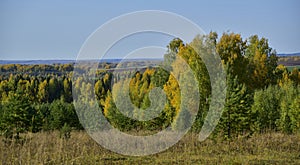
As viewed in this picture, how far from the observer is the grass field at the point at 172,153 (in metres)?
8.29

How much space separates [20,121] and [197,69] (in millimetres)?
7396

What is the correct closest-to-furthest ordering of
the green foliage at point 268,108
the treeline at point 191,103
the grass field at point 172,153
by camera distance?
the grass field at point 172,153, the treeline at point 191,103, the green foliage at point 268,108

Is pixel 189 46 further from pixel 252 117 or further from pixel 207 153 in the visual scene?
pixel 207 153

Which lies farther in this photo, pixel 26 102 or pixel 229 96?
pixel 26 102

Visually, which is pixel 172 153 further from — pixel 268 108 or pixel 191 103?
pixel 268 108

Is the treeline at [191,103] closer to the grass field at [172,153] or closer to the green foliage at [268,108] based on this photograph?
the green foliage at [268,108]

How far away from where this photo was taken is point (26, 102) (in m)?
15.0

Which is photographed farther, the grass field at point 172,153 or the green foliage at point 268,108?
the green foliage at point 268,108

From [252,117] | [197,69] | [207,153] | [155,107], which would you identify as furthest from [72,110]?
[207,153]

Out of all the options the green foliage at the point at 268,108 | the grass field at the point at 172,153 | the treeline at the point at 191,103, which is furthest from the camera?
the green foliage at the point at 268,108

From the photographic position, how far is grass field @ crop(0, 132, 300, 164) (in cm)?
829

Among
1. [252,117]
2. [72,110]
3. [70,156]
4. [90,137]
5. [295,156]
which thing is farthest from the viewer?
[72,110]

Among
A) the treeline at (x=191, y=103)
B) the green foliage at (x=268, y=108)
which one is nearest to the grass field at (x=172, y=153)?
the treeline at (x=191, y=103)

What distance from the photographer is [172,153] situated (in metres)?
9.43
